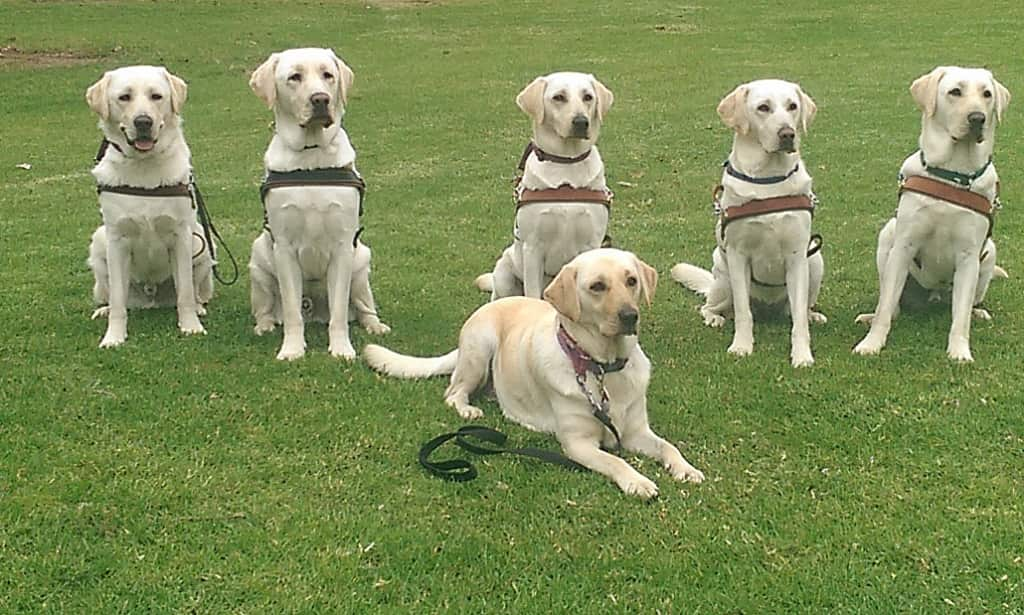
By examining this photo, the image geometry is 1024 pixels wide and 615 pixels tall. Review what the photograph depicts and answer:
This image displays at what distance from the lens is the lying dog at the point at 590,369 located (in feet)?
14.4

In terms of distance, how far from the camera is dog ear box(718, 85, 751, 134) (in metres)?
5.83

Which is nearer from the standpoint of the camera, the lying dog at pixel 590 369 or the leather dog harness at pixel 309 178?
the lying dog at pixel 590 369

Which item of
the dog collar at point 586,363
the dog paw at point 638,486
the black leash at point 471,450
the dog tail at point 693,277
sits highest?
the dog collar at point 586,363

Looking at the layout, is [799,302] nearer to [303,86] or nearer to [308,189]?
[308,189]

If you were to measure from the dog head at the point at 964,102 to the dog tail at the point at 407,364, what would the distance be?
279 cm

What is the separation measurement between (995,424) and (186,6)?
28.8 m

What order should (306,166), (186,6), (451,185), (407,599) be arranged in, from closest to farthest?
(407,599), (306,166), (451,185), (186,6)

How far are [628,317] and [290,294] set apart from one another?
245cm

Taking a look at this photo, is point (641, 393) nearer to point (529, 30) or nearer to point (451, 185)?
point (451, 185)

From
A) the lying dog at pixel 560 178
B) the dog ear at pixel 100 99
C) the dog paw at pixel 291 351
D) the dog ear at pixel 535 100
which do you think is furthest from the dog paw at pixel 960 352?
the dog ear at pixel 100 99

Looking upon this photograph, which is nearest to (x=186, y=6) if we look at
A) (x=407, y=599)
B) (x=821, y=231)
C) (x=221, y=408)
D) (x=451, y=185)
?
(x=451, y=185)

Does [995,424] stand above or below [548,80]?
below

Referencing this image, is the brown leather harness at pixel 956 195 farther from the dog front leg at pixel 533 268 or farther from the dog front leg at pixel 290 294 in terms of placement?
the dog front leg at pixel 290 294

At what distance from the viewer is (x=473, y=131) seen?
46.2 ft
